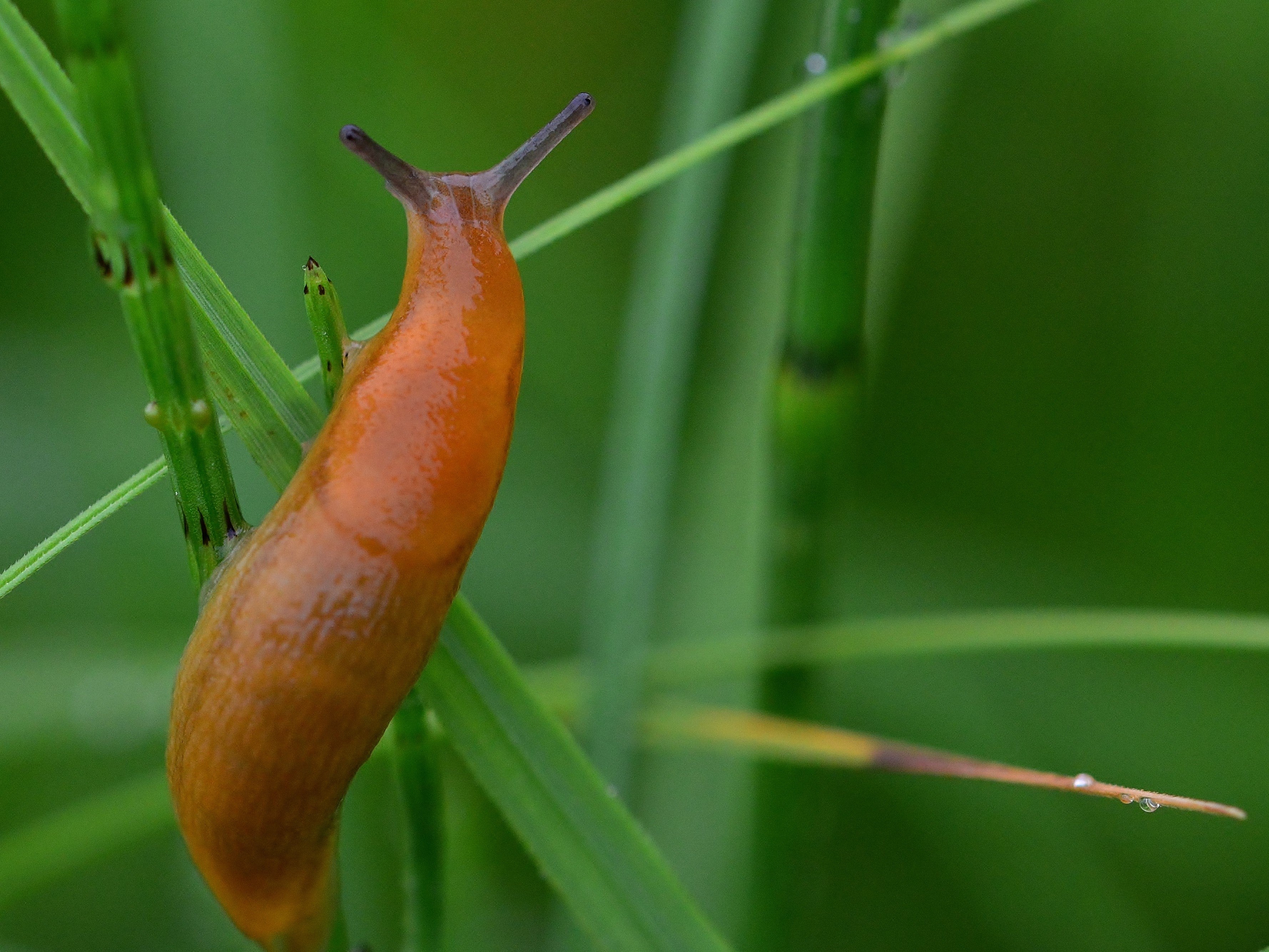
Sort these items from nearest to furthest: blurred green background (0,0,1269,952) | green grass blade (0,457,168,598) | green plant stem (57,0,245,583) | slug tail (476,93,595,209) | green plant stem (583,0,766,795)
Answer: green plant stem (57,0,245,583) → green grass blade (0,457,168,598) → slug tail (476,93,595,209) → green plant stem (583,0,766,795) → blurred green background (0,0,1269,952)

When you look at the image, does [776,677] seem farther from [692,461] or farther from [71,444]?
[71,444]

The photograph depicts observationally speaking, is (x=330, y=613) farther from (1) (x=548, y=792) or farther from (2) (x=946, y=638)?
(2) (x=946, y=638)

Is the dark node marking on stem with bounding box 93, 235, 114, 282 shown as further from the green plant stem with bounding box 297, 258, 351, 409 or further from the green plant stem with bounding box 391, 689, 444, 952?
the green plant stem with bounding box 391, 689, 444, 952

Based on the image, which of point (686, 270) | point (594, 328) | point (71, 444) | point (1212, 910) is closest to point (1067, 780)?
point (686, 270)

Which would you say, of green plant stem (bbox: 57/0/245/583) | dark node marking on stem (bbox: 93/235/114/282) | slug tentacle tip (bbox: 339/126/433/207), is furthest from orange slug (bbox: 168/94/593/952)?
dark node marking on stem (bbox: 93/235/114/282)

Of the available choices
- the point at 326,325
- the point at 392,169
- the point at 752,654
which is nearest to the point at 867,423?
the point at 752,654
